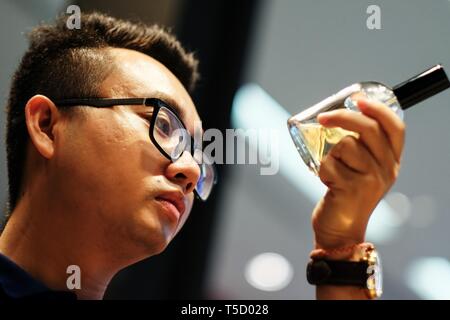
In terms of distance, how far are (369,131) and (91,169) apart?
1.59 ft

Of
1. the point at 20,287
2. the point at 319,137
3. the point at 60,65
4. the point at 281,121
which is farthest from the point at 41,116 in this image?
the point at 281,121

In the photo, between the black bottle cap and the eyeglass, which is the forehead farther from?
the black bottle cap

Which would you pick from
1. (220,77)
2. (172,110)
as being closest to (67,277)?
(172,110)

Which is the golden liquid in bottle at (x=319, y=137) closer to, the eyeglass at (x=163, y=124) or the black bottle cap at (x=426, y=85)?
the black bottle cap at (x=426, y=85)

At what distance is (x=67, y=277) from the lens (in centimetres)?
101

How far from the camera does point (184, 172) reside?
102 centimetres

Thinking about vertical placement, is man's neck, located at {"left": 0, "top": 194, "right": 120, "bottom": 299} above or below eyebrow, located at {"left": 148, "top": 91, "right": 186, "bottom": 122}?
below

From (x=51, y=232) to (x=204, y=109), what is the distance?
3.67 feet

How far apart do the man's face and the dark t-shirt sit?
0.13 metres

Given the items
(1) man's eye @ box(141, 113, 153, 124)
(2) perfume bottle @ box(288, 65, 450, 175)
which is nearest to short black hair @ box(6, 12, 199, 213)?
(1) man's eye @ box(141, 113, 153, 124)

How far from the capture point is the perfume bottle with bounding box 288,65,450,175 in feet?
2.76

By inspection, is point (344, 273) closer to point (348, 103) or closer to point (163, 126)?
point (348, 103)

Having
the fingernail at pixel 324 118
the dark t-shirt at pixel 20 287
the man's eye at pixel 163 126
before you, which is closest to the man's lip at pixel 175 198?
the man's eye at pixel 163 126
